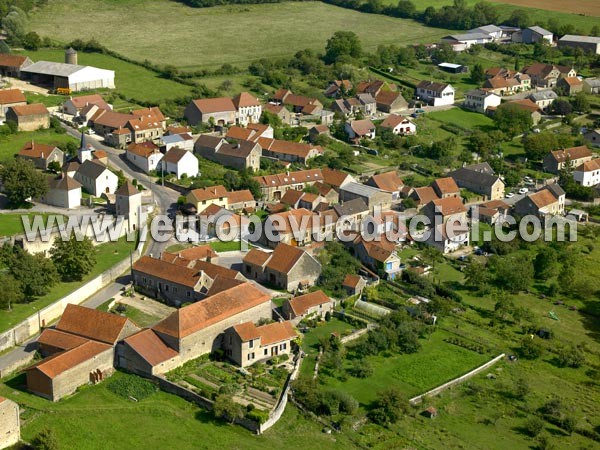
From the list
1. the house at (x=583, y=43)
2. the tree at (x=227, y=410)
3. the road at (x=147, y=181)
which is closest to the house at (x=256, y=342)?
the tree at (x=227, y=410)

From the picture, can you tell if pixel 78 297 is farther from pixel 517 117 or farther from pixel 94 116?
pixel 517 117

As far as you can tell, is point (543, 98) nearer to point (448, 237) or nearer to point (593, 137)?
point (593, 137)

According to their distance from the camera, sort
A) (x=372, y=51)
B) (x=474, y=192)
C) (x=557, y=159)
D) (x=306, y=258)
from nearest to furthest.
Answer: (x=306, y=258), (x=474, y=192), (x=557, y=159), (x=372, y=51)

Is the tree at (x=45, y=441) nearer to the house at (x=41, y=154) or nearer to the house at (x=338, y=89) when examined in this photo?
the house at (x=41, y=154)

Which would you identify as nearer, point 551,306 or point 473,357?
point 473,357

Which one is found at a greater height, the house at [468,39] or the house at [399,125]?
the house at [468,39]

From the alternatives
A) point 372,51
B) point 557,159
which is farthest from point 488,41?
point 557,159

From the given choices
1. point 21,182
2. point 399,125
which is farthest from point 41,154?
point 399,125

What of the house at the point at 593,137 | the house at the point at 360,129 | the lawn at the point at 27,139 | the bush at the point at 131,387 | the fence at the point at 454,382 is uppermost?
the lawn at the point at 27,139
